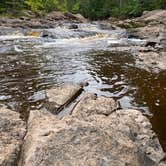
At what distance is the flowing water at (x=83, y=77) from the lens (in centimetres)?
794

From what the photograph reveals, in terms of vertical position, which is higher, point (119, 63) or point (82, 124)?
point (82, 124)

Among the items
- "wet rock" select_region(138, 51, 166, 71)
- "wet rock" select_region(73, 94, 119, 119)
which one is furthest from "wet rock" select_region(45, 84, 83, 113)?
"wet rock" select_region(138, 51, 166, 71)

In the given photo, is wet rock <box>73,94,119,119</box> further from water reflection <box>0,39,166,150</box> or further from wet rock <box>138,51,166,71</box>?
wet rock <box>138,51,166,71</box>

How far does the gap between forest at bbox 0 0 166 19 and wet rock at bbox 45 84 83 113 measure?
Answer: 36.3 meters

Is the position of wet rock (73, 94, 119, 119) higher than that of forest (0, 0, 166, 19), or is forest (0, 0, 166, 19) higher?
wet rock (73, 94, 119, 119)

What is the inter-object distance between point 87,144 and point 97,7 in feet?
173

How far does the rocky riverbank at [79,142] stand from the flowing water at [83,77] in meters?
0.94

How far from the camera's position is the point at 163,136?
6293mm

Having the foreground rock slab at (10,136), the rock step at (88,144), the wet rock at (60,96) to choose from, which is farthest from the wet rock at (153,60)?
the foreground rock slab at (10,136)

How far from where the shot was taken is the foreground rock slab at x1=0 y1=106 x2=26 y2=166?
15.5 feet

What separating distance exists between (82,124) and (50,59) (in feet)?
29.1

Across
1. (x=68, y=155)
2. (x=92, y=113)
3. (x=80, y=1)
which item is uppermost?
(x=68, y=155)

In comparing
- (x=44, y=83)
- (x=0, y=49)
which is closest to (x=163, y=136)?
(x=44, y=83)

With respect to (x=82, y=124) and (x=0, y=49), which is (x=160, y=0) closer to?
(x=0, y=49)
